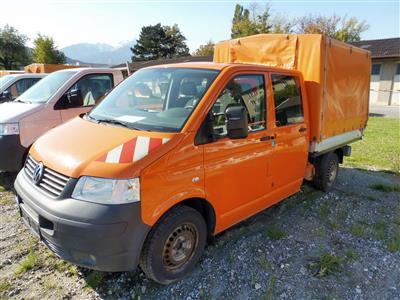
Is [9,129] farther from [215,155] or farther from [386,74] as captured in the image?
[386,74]

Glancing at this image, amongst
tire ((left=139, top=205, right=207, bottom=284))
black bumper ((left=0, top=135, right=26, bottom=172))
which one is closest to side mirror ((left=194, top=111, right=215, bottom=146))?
tire ((left=139, top=205, right=207, bottom=284))

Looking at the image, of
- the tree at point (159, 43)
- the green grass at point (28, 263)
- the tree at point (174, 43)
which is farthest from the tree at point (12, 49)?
the green grass at point (28, 263)

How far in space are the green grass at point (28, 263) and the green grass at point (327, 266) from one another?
2.92 m

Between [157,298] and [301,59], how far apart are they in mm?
3660

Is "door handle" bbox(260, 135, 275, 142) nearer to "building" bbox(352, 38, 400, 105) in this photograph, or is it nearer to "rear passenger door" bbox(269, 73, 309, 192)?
"rear passenger door" bbox(269, 73, 309, 192)

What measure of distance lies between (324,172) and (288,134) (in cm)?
171

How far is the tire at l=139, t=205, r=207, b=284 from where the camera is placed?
2.71 meters

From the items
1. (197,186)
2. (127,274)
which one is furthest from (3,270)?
(197,186)

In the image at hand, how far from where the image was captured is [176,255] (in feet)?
9.76

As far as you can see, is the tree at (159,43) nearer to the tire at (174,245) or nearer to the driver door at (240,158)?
the driver door at (240,158)

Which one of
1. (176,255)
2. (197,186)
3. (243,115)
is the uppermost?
(243,115)

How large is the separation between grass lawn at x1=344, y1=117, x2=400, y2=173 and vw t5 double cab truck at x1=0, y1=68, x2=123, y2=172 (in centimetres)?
596

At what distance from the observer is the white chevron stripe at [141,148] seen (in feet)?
8.25

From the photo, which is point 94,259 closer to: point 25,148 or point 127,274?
point 127,274
